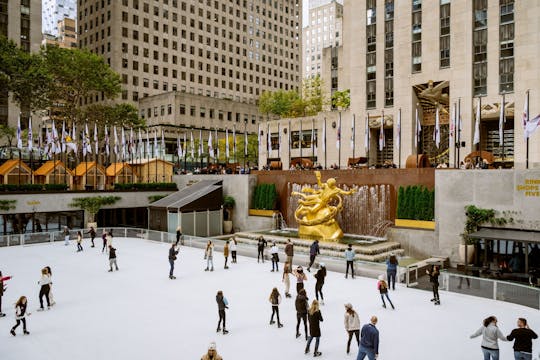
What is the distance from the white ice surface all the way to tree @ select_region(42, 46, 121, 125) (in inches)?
1305

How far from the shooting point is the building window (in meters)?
42.8

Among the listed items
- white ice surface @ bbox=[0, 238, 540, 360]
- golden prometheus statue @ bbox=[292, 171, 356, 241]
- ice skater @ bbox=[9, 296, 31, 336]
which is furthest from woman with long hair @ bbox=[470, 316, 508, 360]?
golden prometheus statue @ bbox=[292, 171, 356, 241]

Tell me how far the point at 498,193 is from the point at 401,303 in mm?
11913

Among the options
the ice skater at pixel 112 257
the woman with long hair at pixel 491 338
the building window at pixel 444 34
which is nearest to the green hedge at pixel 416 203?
the ice skater at pixel 112 257

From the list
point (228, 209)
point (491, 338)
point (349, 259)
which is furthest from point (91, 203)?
point (491, 338)

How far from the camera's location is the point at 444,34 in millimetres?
42938

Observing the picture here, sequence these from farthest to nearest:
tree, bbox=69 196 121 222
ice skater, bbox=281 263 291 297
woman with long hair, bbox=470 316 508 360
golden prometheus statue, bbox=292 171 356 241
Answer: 1. tree, bbox=69 196 121 222
2. golden prometheus statue, bbox=292 171 356 241
3. ice skater, bbox=281 263 291 297
4. woman with long hair, bbox=470 316 508 360

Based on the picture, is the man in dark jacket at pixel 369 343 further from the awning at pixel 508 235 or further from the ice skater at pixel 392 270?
the awning at pixel 508 235

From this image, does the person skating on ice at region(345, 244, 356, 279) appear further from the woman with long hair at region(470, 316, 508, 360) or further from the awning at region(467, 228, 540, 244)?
the woman with long hair at region(470, 316, 508, 360)

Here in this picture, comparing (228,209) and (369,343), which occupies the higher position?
(228,209)

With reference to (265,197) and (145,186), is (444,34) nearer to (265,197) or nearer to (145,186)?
(265,197)

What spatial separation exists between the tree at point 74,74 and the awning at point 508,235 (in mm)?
43922

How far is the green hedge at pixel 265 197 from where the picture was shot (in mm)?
36875

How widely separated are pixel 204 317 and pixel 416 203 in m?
18.2
